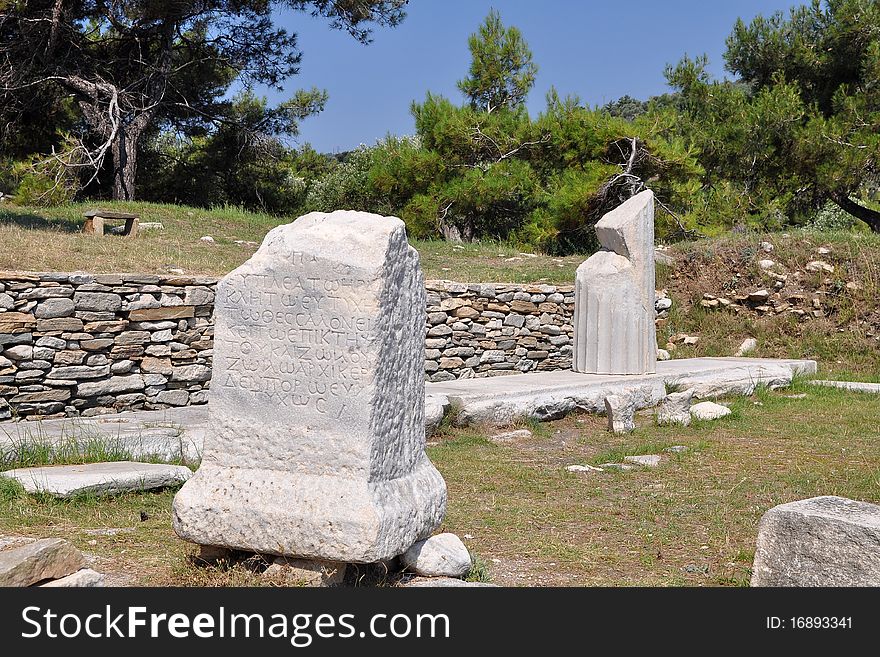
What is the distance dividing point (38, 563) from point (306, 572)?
930 millimetres

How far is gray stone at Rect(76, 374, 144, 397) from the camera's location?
7719mm

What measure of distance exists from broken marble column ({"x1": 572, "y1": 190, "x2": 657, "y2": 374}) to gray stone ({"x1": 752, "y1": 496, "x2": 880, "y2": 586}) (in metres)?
5.67

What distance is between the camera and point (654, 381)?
29.1 ft

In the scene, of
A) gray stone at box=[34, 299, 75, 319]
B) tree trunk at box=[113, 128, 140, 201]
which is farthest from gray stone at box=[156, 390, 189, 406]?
tree trunk at box=[113, 128, 140, 201]

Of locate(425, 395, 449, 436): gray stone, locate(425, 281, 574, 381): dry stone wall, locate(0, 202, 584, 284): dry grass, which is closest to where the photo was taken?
locate(425, 395, 449, 436): gray stone

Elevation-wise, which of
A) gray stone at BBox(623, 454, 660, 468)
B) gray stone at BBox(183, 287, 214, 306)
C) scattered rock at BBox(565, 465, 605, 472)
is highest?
gray stone at BBox(183, 287, 214, 306)

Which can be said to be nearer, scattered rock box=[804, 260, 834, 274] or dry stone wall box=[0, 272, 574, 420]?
dry stone wall box=[0, 272, 574, 420]

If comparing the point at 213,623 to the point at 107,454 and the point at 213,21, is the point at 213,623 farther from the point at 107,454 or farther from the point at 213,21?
the point at 213,21

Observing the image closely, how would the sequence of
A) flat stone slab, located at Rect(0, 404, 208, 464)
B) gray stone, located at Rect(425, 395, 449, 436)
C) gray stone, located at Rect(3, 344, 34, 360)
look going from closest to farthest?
flat stone slab, located at Rect(0, 404, 208, 464) < gray stone, located at Rect(425, 395, 449, 436) < gray stone, located at Rect(3, 344, 34, 360)

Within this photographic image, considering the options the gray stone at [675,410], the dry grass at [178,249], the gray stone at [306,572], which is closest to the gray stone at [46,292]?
the dry grass at [178,249]

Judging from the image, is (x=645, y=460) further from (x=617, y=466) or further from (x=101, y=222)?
(x=101, y=222)

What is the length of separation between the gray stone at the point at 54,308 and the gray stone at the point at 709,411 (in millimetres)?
5820

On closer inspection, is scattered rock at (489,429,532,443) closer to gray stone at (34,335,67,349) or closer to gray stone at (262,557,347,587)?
gray stone at (34,335,67,349)

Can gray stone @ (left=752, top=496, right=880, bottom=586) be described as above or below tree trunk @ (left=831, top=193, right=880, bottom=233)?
below
